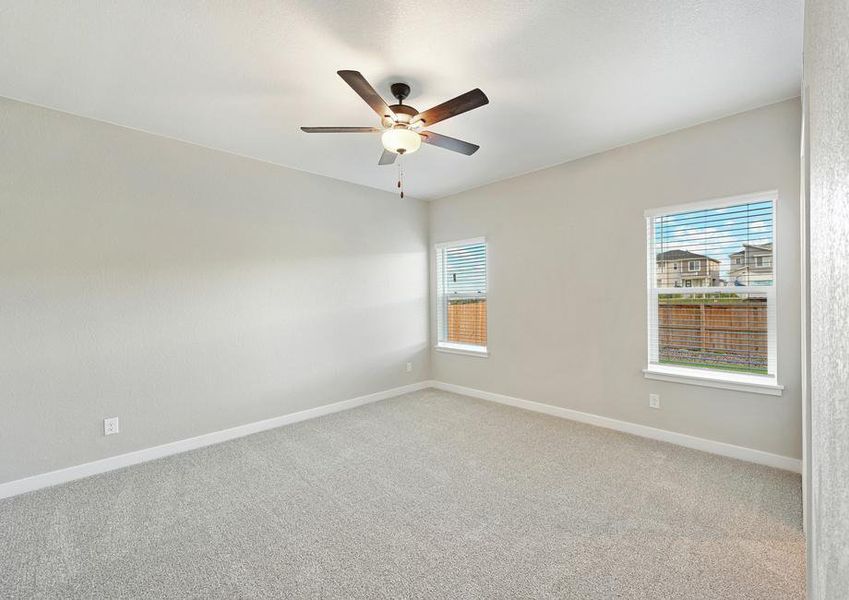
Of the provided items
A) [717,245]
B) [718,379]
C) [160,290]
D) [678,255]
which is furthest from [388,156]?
[718,379]

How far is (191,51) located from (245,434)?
3.07m

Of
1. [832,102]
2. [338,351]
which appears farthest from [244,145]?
[832,102]

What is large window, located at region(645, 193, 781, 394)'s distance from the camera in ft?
9.41

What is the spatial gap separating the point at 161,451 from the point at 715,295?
466 cm

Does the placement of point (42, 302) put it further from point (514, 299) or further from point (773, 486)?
point (773, 486)

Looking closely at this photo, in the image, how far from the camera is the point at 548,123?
3.07 meters

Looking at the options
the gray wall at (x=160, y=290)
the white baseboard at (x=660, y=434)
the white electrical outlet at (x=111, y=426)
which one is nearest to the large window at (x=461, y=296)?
the white baseboard at (x=660, y=434)

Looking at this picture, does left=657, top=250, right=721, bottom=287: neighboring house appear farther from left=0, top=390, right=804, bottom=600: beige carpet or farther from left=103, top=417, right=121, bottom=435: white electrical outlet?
left=103, top=417, right=121, bottom=435: white electrical outlet

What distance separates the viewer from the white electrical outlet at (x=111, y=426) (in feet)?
9.66

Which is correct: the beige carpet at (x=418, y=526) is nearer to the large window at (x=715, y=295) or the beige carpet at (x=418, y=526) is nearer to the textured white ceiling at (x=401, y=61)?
the large window at (x=715, y=295)

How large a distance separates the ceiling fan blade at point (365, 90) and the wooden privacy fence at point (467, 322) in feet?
9.83

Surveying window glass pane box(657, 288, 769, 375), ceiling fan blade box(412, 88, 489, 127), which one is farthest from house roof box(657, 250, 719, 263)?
ceiling fan blade box(412, 88, 489, 127)

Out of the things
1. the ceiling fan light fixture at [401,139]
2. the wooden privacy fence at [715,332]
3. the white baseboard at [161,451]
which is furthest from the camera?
the wooden privacy fence at [715,332]

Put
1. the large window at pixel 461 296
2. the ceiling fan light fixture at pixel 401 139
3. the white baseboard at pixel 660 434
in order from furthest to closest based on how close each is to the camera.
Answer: the large window at pixel 461 296 < the white baseboard at pixel 660 434 < the ceiling fan light fixture at pixel 401 139
